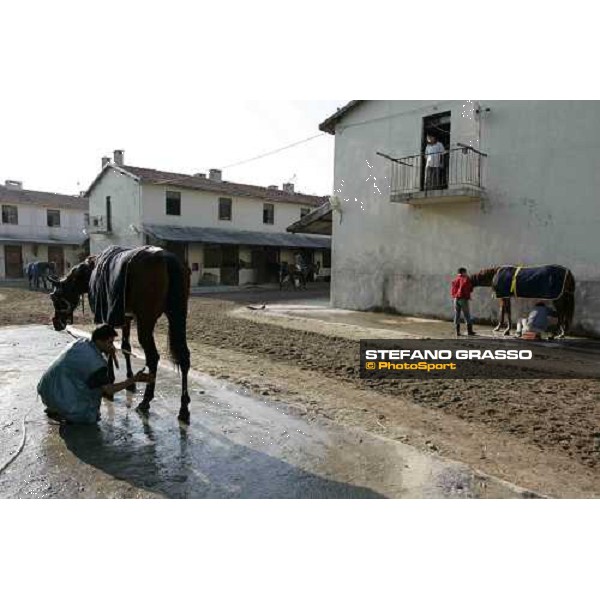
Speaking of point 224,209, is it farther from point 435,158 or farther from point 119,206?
point 435,158

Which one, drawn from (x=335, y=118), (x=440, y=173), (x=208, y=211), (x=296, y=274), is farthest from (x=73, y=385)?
(x=208, y=211)

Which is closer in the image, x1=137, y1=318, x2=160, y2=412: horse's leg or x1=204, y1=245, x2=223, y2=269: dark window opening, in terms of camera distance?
x1=137, y1=318, x2=160, y2=412: horse's leg

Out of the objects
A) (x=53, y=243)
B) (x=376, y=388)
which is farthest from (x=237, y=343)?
(x=53, y=243)

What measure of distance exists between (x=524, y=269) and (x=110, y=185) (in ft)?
77.2

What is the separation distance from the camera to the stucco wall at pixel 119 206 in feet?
82.9

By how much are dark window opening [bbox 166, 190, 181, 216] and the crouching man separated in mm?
22535

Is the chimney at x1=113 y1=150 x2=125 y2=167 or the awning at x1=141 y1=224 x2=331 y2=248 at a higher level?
the chimney at x1=113 y1=150 x2=125 y2=167

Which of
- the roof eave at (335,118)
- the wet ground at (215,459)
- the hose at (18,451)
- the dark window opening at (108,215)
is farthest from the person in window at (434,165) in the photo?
the dark window opening at (108,215)

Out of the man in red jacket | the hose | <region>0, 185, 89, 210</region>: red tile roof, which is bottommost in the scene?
the hose

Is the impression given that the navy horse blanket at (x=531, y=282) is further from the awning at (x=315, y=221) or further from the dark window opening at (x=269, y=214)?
the dark window opening at (x=269, y=214)

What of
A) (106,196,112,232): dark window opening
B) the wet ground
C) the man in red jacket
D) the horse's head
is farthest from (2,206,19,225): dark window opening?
the wet ground

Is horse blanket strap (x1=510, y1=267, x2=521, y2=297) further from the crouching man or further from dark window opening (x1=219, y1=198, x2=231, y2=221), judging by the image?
dark window opening (x1=219, y1=198, x2=231, y2=221)

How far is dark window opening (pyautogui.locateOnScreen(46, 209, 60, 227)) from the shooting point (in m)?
35.3

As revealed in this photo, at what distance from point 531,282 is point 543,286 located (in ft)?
0.76
